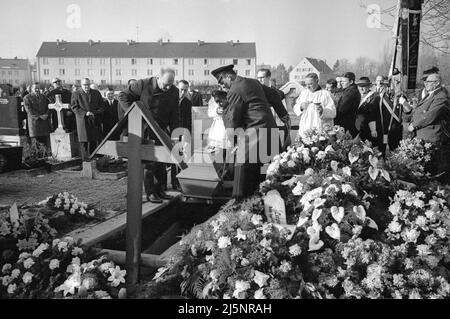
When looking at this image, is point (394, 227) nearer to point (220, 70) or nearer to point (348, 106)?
point (220, 70)

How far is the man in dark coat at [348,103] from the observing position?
7.19 m

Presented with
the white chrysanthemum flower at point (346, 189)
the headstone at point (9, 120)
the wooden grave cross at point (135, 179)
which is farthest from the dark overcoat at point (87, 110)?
the white chrysanthemum flower at point (346, 189)

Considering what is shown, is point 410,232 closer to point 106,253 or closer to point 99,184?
point 106,253

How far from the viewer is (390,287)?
2967 mm

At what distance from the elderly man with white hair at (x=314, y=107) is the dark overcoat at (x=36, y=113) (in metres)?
6.83

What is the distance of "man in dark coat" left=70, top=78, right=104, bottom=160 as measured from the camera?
10023 millimetres

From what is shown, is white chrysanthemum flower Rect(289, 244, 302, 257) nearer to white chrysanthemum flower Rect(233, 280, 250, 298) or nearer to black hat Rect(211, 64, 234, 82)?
white chrysanthemum flower Rect(233, 280, 250, 298)

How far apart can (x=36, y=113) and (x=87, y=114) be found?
1671mm

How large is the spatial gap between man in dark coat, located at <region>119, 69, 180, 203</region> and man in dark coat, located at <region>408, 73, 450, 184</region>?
3712 mm

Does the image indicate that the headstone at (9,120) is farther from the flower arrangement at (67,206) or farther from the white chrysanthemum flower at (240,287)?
the white chrysanthemum flower at (240,287)

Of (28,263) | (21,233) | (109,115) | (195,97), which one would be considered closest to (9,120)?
(109,115)

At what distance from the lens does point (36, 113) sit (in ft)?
35.2
